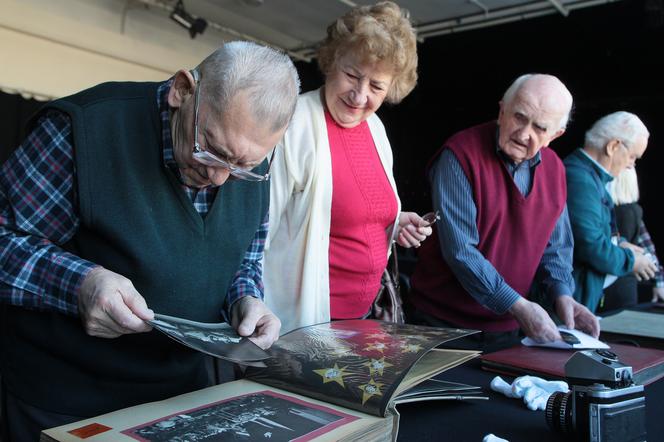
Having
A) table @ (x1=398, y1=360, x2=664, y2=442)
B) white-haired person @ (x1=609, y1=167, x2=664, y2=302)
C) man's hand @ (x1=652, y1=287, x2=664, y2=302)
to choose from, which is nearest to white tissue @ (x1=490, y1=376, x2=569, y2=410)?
table @ (x1=398, y1=360, x2=664, y2=442)

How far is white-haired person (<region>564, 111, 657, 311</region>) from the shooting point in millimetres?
2531

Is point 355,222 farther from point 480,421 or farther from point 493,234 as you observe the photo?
point 480,421

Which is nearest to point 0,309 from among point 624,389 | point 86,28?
point 624,389

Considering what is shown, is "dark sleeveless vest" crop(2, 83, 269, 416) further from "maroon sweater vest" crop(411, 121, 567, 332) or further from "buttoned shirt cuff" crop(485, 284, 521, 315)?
"maroon sweater vest" crop(411, 121, 567, 332)

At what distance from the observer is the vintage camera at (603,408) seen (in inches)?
34.9

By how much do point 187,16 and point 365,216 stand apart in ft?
19.1

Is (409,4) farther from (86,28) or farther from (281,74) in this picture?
Answer: (281,74)

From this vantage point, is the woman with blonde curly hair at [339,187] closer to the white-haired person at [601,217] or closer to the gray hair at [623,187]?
the white-haired person at [601,217]

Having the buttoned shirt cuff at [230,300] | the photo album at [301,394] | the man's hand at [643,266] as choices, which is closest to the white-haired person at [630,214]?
the man's hand at [643,266]

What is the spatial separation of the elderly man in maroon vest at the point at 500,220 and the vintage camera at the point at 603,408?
825mm

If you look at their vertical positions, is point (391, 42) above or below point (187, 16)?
below

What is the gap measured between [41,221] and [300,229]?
77 cm

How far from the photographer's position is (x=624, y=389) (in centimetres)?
90

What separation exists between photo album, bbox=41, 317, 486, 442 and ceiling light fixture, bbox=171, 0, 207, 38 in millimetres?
6329
